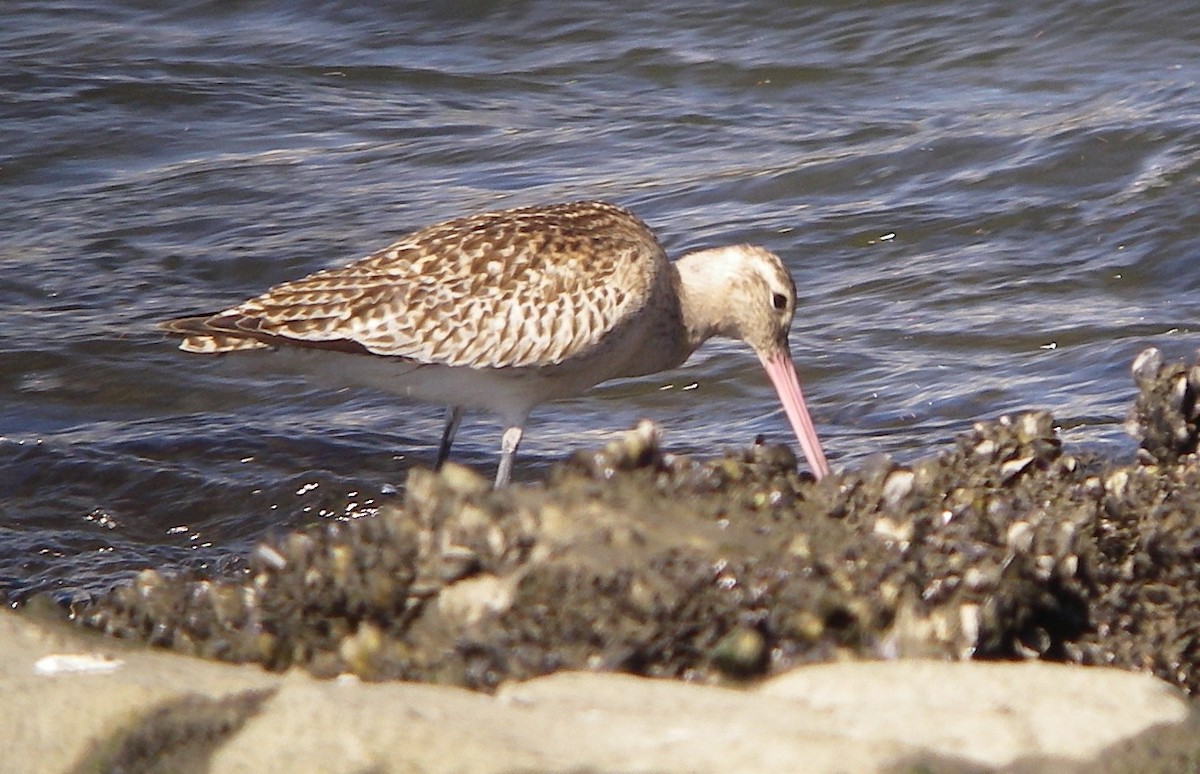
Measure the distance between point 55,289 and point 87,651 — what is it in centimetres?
584

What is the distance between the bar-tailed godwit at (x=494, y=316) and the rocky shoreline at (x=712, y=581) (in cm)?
221

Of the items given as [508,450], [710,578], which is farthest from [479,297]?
[710,578]

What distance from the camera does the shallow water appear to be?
7.16m

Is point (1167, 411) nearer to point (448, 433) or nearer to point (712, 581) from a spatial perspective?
point (712, 581)

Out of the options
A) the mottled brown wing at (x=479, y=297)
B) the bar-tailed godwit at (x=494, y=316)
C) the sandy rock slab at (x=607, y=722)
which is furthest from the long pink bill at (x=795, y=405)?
the sandy rock slab at (x=607, y=722)

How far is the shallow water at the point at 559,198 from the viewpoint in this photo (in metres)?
7.16

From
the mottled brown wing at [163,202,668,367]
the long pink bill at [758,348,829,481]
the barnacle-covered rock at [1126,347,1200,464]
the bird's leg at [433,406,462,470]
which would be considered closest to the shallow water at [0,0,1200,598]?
the bird's leg at [433,406,462,470]

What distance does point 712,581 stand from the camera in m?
3.61

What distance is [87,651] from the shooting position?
360cm

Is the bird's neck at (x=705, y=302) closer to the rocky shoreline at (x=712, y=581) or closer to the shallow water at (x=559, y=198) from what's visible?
the shallow water at (x=559, y=198)

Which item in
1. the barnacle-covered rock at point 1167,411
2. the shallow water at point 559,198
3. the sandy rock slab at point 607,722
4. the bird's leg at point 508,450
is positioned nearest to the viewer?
the sandy rock slab at point 607,722

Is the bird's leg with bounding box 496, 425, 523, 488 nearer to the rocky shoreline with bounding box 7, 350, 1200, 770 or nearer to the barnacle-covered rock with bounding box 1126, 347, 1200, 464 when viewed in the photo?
the rocky shoreline with bounding box 7, 350, 1200, 770

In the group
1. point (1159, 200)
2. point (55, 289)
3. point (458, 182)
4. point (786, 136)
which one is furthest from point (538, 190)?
point (1159, 200)

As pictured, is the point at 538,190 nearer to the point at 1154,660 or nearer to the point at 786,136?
the point at 786,136
